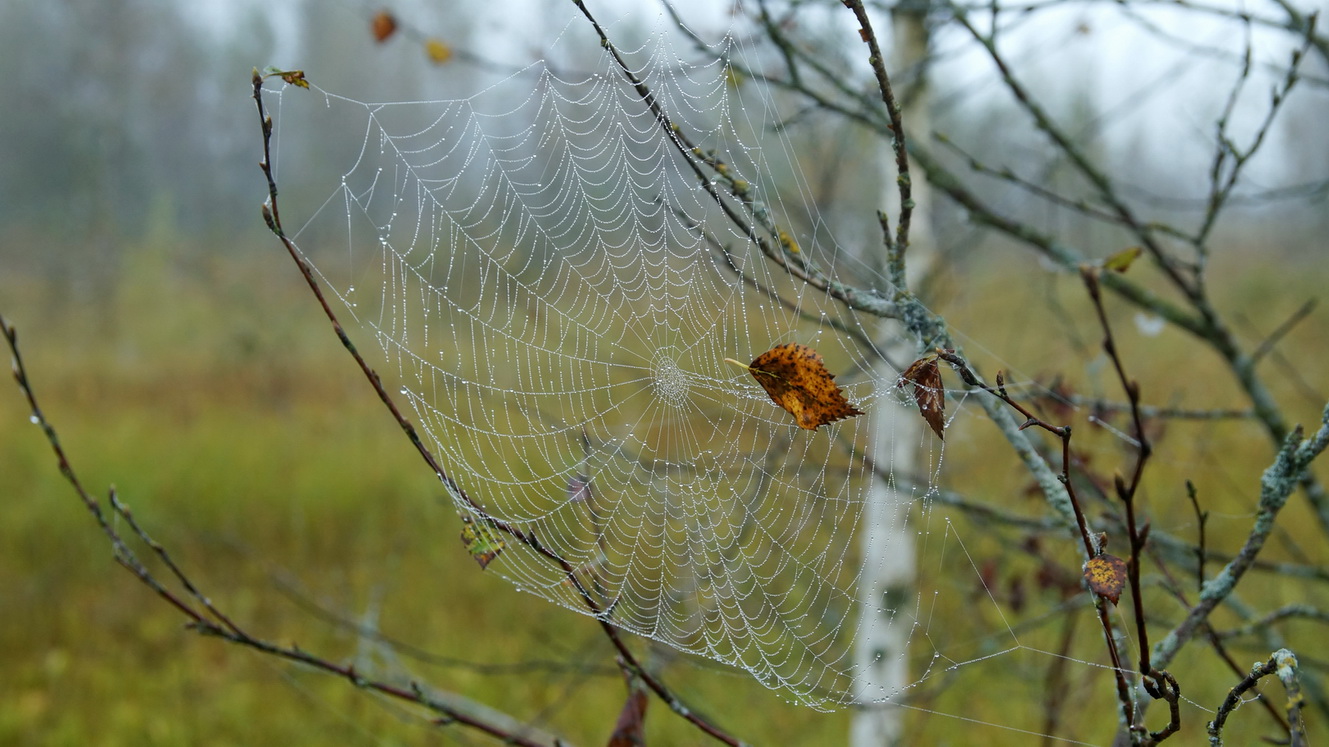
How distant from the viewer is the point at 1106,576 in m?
0.82

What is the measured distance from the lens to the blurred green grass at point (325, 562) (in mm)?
4438

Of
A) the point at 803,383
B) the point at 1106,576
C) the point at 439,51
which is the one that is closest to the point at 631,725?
the point at 803,383

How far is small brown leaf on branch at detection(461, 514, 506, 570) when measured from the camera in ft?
3.69

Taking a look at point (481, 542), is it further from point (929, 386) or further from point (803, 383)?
point (929, 386)

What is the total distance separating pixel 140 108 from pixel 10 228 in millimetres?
2959

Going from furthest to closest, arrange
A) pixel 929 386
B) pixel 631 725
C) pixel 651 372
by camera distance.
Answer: pixel 651 372, pixel 631 725, pixel 929 386

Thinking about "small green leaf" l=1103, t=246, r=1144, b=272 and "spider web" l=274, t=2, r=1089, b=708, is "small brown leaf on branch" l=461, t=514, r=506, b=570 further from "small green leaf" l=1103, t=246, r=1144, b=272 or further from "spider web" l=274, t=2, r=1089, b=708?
"small green leaf" l=1103, t=246, r=1144, b=272

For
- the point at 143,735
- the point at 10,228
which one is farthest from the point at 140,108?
the point at 143,735

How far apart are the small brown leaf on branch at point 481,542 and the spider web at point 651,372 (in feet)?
0.13

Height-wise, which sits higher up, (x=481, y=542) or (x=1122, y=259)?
(x=1122, y=259)

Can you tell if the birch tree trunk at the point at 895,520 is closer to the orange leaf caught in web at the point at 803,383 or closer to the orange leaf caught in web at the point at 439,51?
the orange leaf caught in web at the point at 439,51

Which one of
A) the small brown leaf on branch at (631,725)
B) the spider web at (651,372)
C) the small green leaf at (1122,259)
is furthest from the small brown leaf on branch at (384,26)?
the small green leaf at (1122,259)

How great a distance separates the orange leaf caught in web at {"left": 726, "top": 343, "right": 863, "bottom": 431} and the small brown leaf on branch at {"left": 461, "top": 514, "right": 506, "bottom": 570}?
39cm

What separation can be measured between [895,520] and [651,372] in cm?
125
